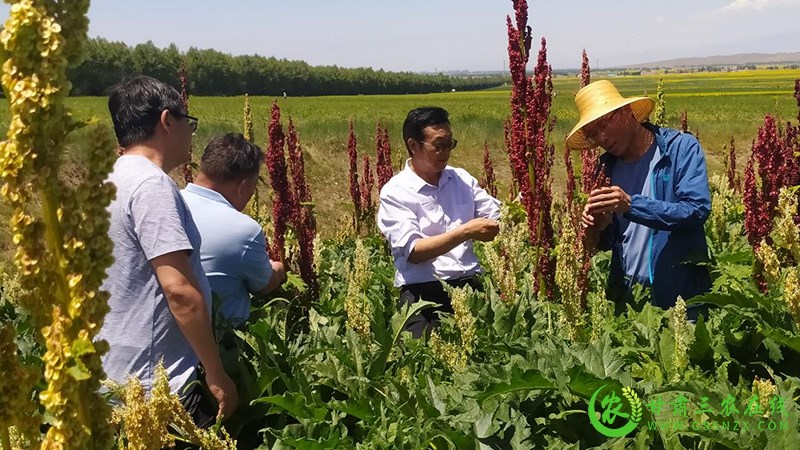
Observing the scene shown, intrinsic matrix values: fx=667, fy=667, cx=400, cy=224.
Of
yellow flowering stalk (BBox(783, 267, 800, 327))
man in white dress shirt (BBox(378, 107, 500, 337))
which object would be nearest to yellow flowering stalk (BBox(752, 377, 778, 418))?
yellow flowering stalk (BBox(783, 267, 800, 327))

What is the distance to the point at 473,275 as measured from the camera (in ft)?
15.3

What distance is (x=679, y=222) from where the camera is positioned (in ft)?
11.4

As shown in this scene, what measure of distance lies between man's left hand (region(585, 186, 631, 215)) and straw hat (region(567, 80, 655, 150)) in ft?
2.02

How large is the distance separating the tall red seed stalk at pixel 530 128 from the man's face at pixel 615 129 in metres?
0.51

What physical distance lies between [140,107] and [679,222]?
8.84 feet

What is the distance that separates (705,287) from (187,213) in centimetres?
286

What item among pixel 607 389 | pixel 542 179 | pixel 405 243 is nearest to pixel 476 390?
pixel 607 389

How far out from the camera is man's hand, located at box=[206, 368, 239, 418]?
9.42 ft

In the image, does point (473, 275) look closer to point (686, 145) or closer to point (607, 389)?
point (686, 145)

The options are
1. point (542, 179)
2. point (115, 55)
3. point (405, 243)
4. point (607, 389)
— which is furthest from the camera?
point (115, 55)

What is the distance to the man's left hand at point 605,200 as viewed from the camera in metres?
Result: 3.26

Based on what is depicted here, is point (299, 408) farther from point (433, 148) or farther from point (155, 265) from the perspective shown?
point (433, 148)

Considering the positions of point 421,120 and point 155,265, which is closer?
point 155,265

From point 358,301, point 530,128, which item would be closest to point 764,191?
point 530,128
